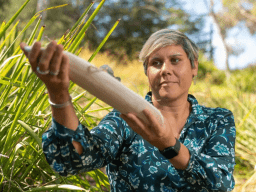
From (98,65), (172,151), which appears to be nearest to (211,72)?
(98,65)

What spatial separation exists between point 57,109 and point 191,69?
70 centimetres

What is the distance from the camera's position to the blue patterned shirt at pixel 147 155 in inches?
36.9

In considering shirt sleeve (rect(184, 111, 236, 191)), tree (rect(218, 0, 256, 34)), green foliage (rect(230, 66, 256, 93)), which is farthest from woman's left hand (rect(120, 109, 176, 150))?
tree (rect(218, 0, 256, 34))

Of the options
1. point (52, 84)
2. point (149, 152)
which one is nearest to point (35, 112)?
point (149, 152)

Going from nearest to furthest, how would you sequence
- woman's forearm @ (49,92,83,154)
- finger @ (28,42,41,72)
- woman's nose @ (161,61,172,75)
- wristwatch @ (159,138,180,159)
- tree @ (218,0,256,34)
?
finger @ (28,42,41,72), woman's forearm @ (49,92,83,154), wristwatch @ (159,138,180,159), woman's nose @ (161,61,172,75), tree @ (218,0,256,34)

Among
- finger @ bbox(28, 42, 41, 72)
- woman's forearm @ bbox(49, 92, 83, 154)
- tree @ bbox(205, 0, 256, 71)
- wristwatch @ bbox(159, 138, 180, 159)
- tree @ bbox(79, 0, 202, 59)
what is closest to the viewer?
finger @ bbox(28, 42, 41, 72)

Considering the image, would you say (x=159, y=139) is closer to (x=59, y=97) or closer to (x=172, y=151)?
(x=172, y=151)

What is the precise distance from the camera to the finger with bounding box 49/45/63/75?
2.28 feet

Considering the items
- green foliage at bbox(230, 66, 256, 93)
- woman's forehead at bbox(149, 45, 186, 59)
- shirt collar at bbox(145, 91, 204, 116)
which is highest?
green foliage at bbox(230, 66, 256, 93)

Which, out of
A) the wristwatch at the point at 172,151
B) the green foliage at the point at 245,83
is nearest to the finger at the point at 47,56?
the wristwatch at the point at 172,151

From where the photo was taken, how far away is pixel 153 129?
88cm

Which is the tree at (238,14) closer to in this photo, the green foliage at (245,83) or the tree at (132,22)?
the tree at (132,22)

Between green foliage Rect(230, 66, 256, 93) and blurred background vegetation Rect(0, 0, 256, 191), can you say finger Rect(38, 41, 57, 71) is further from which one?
green foliage Rect(230, 66, 256, 93)

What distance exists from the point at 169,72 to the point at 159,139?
378mm
